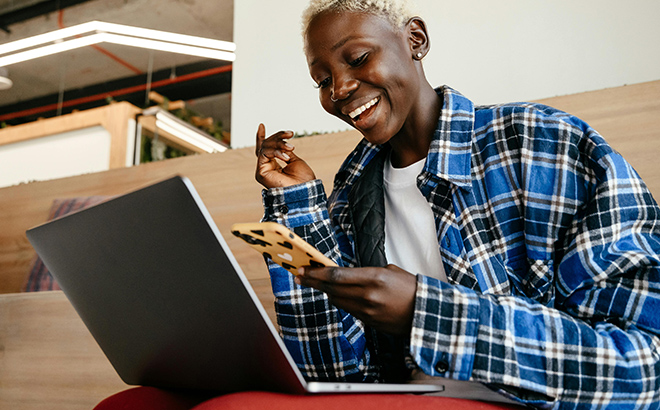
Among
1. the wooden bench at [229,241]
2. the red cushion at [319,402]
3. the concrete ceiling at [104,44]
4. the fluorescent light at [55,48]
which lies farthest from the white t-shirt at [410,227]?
the concrete ceiling at [104,44]

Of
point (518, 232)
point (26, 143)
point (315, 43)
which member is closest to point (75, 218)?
point (315, 43)

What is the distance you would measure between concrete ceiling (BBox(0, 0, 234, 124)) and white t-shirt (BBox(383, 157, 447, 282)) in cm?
423

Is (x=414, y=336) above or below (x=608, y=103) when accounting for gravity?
below

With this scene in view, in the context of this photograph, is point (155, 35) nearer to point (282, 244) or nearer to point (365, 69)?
point (365, 69)

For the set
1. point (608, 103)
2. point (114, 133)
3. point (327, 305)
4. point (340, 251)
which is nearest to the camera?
point (327, 305)

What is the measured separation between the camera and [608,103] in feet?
4.72

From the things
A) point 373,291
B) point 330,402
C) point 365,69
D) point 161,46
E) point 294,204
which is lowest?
point 330,402

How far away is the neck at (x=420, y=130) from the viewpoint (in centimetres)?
100

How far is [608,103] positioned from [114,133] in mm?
2915

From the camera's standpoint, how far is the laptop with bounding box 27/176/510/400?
1.78 ft

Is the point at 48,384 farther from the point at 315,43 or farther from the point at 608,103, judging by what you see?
the point at 608,103

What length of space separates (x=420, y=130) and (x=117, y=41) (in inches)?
122

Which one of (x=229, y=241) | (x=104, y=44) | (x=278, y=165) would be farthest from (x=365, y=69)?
(x=104, y=44)

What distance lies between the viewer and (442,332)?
61cm
